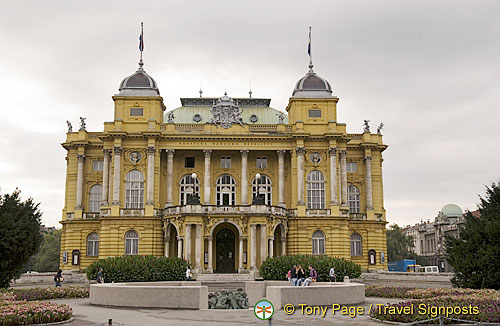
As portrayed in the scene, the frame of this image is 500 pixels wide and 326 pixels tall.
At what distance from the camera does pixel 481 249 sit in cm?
2867

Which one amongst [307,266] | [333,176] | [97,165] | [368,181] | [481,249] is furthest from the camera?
[368,181]

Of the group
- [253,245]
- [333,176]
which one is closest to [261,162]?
[333,176]

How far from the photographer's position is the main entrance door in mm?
64000

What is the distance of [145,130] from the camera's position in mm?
66125

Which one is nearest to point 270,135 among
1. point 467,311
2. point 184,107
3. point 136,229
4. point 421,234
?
point 184,107

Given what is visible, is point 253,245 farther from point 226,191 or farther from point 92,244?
point 92,244

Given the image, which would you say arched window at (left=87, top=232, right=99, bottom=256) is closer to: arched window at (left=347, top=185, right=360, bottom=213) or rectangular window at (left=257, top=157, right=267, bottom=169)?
rectangular window at (left=257, top=157, right=267, bottom=169)

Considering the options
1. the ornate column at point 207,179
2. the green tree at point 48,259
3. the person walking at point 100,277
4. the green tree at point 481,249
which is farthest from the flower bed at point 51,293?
the green tree at point 48,259

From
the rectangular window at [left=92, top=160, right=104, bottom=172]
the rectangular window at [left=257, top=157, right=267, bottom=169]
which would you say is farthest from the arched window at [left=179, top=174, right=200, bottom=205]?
the rectangular window at [left=92, top=160, right=104, bottom=172]

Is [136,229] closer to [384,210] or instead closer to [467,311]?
[384,210]

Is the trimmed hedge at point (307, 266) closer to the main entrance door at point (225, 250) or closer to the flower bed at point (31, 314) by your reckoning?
the main entrance door at point (225, 250)

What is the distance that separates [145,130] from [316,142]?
1950 cm

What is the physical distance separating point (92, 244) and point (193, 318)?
152ft

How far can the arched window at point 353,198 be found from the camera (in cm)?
7025
